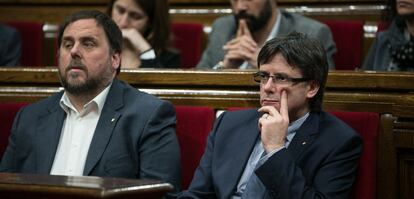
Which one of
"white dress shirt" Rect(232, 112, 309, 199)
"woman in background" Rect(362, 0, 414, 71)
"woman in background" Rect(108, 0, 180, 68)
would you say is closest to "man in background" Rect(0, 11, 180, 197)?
"white dress shirt" Rect(232, 112, 309, 199)

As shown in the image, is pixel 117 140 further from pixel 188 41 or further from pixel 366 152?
pixel 188 41

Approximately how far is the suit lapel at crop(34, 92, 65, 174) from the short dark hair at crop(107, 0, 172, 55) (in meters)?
0.46

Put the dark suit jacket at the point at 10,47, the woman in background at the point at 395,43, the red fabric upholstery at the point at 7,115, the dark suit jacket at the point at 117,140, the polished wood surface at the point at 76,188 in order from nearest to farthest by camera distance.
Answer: the polished wood surface at the point at 76,188
the dark suit jacket at the point at 117,140
the red fabric upholstery at the point at 7,115
the woman in background at the point at 395,43
the dark suit jacket at the point at 10,47

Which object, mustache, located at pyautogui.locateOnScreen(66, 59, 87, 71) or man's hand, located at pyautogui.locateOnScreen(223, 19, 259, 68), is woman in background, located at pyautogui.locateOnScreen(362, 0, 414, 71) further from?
mustache, located at pyautogui.locateOnScreen(66, 59, 87, 71)

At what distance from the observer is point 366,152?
1.20 meters

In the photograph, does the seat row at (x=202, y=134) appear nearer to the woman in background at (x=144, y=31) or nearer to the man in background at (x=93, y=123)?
the man in background at (x=93, y=123)

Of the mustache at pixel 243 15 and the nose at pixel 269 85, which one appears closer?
the nose at pixel 269 85

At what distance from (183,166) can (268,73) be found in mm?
248

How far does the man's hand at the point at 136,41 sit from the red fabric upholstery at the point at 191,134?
0.40 metres

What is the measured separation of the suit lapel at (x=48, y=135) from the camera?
1.29 m

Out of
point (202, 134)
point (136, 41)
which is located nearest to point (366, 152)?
point (202, 134)

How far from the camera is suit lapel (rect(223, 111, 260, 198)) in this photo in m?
1.19

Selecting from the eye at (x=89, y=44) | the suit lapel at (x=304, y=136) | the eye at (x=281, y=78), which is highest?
the eye at (x=89, y=44)

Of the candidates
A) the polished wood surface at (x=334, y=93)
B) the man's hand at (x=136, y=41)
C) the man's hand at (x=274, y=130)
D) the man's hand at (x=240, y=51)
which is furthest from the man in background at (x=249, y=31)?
the man's hand at (x=274, y=130)
